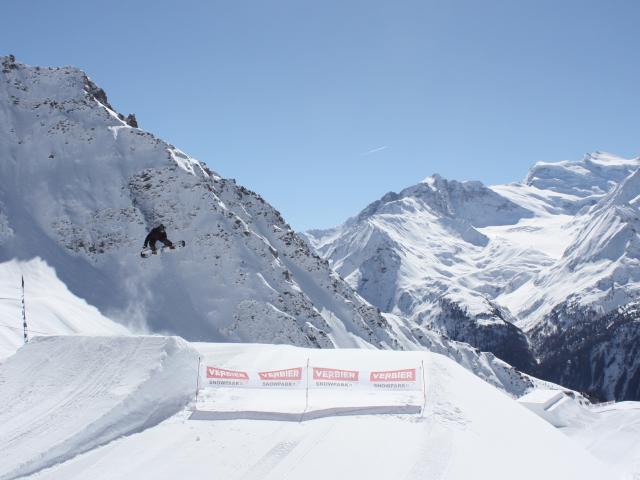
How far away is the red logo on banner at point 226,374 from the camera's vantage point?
24.0 metres

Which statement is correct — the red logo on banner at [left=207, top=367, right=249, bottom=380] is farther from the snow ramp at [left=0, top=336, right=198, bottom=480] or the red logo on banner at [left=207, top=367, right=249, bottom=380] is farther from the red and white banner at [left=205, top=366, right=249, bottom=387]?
the snow ramp at [left=0, top=336, right=198, bottom=480]

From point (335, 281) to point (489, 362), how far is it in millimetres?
57329

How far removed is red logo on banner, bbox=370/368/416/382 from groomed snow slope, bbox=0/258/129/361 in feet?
97.8

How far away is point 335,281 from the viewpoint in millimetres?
108125

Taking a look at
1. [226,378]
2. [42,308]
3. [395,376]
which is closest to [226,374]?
[226,378]

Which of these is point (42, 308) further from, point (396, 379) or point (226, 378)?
point (396, 379)

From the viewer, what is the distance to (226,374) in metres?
24.1

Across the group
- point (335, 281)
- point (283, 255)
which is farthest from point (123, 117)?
point (335, 281)

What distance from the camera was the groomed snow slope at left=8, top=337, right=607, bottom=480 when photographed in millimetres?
17141

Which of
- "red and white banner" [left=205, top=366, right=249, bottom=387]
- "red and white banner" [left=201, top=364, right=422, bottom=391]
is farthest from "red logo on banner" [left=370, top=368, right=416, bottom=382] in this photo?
"red and white banner" [left=205, top=366, right=249, bottom=387]

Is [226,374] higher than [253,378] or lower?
higher

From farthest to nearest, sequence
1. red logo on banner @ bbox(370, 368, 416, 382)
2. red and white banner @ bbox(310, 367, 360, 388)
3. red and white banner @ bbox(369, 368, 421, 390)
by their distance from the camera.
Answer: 1. red and white banner @ bbox(310, 367, 360, 388)
2. red logo on banner @ bbox(370, 368, 416, 382)
3. red and white banner @ bbox(369, 368, 421, 390)

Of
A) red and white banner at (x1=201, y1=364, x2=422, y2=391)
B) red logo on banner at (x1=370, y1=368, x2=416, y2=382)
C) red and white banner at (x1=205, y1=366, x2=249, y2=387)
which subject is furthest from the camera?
red and white banner at (x1=205, y1=366, x2=249, y2=387)

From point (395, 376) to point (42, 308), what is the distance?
4599cm
